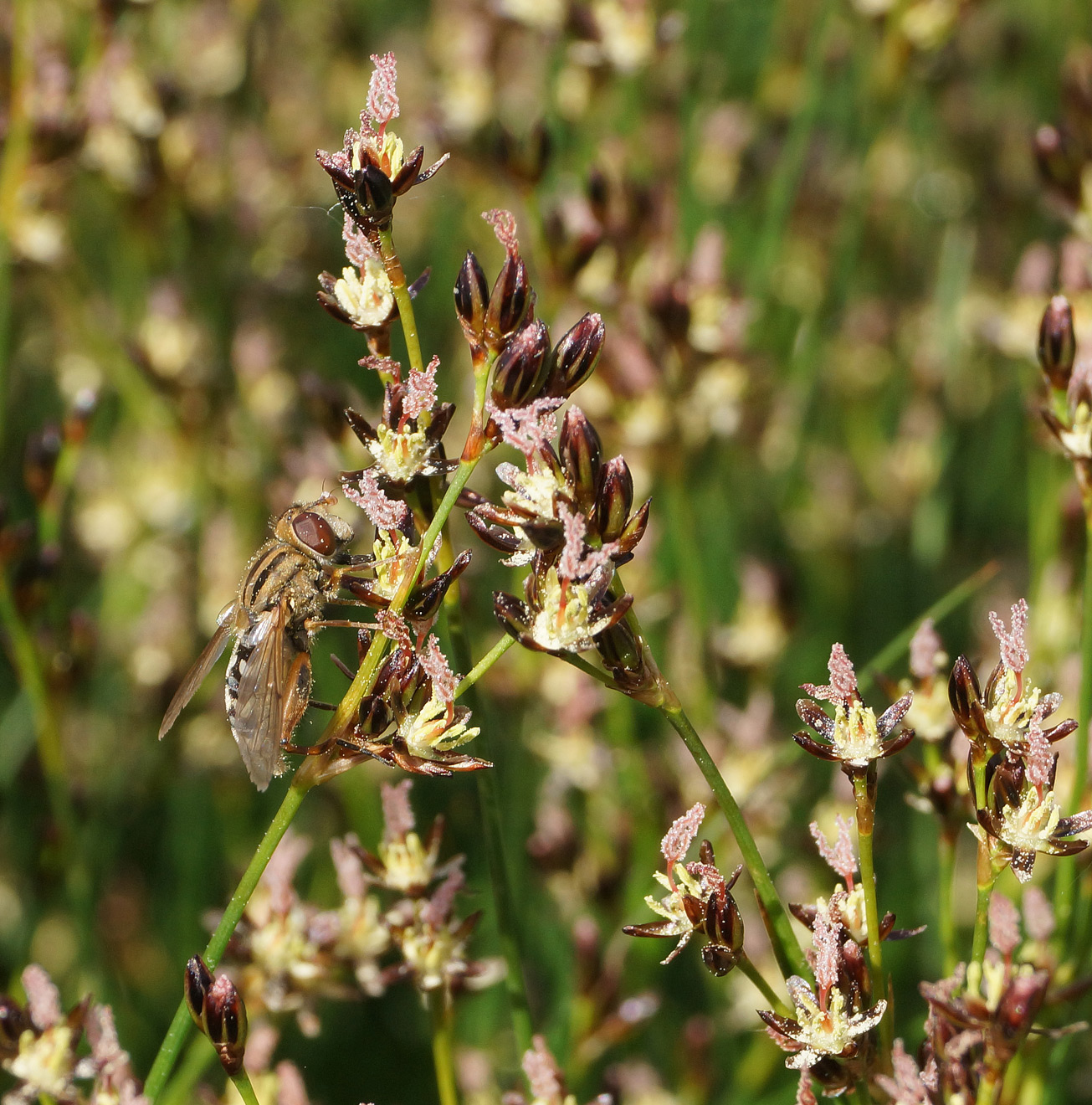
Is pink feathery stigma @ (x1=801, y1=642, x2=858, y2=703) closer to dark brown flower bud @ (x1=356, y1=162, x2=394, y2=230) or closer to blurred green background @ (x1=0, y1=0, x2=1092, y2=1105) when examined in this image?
blurred green background @ (x1=0, y1=0, x2=1092, y2=1105)

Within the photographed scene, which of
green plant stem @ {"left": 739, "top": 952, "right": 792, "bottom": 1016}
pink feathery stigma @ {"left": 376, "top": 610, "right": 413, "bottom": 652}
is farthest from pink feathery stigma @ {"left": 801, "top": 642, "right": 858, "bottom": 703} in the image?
pink feathery stigma @ {"left": 376, "top": 610, "right": 413, "bottom": 652}

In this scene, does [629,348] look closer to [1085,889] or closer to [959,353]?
[1085,889]

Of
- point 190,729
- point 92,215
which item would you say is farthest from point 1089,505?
point 92,215

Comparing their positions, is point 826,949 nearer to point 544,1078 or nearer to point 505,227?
point 544,1078

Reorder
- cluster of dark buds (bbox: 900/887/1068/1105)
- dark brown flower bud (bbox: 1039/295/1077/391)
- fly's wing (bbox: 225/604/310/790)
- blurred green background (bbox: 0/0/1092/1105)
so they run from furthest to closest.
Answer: blurred green background (bbox: 0/0/1092/1105) → fly's wing (bbox: 225/604/310/790) → dark brown flower bud (bbox: 1039/295/1077/391) → cluster of dark buds (bbox: 900/887/1068/1105)

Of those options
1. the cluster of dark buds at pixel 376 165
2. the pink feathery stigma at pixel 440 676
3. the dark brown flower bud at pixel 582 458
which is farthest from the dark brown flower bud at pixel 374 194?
the pink feathery stigma at pixel 440 676
